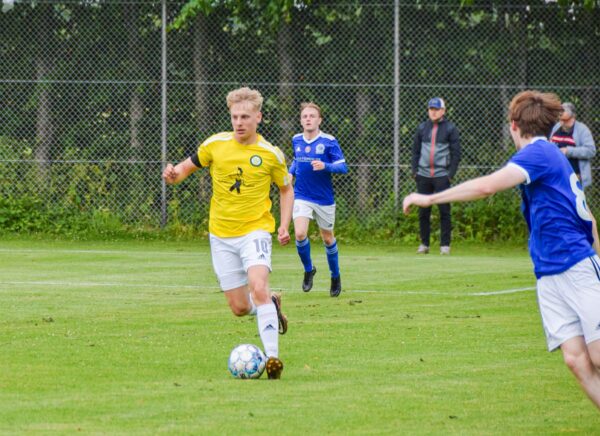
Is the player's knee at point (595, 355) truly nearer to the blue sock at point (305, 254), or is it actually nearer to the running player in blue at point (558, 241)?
the running player in blue at point (558, 241)

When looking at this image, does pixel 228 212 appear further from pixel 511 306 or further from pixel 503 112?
pixel 503 112

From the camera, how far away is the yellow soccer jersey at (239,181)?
352 inches

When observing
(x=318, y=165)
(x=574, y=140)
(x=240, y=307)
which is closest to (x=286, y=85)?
(x=574, y=140)

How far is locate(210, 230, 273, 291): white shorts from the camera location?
8.73 meters

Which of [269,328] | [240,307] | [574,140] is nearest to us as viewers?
[269,328]

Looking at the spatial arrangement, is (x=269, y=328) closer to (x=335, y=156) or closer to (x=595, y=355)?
(x=595, y=355)

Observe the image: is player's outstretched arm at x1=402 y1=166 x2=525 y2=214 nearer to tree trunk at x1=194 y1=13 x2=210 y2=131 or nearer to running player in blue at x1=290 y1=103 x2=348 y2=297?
running player in blue at x1=290 y1=103 x2=348 y2=297

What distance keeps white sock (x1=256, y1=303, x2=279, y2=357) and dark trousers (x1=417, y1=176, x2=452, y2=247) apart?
10.7 metres

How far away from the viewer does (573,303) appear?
20.6 feet

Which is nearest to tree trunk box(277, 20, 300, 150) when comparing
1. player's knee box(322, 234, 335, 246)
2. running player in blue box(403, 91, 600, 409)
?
player's knee box(322, 234, 335, 246)

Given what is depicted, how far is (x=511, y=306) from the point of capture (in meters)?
12.2

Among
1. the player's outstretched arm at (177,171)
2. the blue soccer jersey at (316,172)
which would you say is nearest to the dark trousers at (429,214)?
the blue soccer jersey at (316,172)

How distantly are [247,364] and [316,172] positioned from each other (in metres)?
6.29

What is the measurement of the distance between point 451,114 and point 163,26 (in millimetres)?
4817
